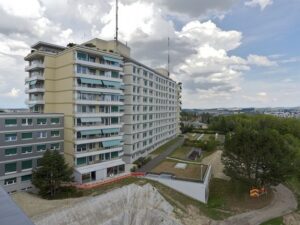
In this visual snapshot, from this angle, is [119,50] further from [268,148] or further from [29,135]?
[268,148]

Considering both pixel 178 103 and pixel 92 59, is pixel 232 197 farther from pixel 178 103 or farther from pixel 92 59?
pixel 178 103

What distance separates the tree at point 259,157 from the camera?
42094 mm

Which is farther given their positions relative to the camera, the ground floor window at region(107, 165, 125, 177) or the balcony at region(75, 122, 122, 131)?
the ground floor window at region(107, 165, 125, 177)

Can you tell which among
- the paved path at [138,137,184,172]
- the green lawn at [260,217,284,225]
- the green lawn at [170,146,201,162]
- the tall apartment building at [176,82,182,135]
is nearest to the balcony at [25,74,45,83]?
the paved path at [138,137,184,172]

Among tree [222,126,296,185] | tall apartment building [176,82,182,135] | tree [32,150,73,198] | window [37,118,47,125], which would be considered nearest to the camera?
tree [32,150,73,198]

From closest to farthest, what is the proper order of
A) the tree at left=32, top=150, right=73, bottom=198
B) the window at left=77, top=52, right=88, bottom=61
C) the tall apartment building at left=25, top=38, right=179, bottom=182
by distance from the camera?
the tree at left=32, top=150, right=73, bottom=198, the tall apartment building at left=25, top=38, right=179, bottom=182, the window at left=77, top=52, right=88, bottom=61

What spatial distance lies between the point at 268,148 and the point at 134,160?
30.3 m

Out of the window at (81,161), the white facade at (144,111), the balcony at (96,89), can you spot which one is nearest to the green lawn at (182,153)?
the white facade at (144,111)

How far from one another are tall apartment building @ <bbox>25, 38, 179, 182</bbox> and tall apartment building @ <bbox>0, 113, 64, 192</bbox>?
3.77 m

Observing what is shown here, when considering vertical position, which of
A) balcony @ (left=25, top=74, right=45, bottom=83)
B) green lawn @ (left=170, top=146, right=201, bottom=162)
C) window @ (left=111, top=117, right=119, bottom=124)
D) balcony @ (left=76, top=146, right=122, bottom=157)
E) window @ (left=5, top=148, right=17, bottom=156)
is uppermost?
balcony @ (left=25, top=74, right=45, bottom=83)

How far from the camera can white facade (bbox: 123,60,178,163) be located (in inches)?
2356

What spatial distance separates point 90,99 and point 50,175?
15870mm

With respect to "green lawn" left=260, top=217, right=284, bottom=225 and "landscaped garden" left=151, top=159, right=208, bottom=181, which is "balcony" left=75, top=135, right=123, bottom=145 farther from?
"green lawn" left=260, top=217, right=284, bottom=225

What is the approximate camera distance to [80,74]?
4606 centimetres
